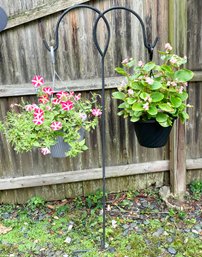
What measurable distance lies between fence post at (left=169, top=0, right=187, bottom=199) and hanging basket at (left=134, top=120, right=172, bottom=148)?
23.3 inches

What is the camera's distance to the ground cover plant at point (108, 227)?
238 cm

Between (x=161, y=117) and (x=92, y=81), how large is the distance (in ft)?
2.74

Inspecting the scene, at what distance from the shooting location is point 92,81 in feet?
8.59

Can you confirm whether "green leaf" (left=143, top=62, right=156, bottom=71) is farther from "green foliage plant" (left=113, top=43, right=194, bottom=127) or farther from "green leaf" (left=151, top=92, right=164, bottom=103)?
"green leaf" (left=151, top=92, right=164, bottom=103)

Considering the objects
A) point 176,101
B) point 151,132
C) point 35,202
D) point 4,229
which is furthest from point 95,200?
point 176,101

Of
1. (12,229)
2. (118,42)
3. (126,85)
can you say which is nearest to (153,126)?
(126,85)

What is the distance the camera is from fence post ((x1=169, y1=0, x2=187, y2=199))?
248 cm

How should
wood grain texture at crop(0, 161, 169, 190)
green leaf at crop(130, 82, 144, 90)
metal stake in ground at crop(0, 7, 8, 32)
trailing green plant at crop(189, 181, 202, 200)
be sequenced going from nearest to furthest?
green leaf at crop(130, 82, 144, 90) < metal stake in ground at crop(0, 7, 8, 32) < wood grain texture at crop(0, 161, 169, 190) < trailing green plant at crop(189, 181, 202, 200)

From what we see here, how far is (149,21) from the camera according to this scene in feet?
8.45

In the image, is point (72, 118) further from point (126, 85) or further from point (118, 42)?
point (118, 42)

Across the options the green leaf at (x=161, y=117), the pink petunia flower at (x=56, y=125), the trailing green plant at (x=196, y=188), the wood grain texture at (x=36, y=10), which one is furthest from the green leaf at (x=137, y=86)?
the trailing green plant at (x=196, y=188)

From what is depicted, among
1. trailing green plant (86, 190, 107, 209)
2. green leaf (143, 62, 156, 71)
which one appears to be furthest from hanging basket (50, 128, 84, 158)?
trailing green plant (86, 190, 107, 209)

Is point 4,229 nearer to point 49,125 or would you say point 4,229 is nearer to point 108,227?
point 108,227

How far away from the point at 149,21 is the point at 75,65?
0.73 meters
